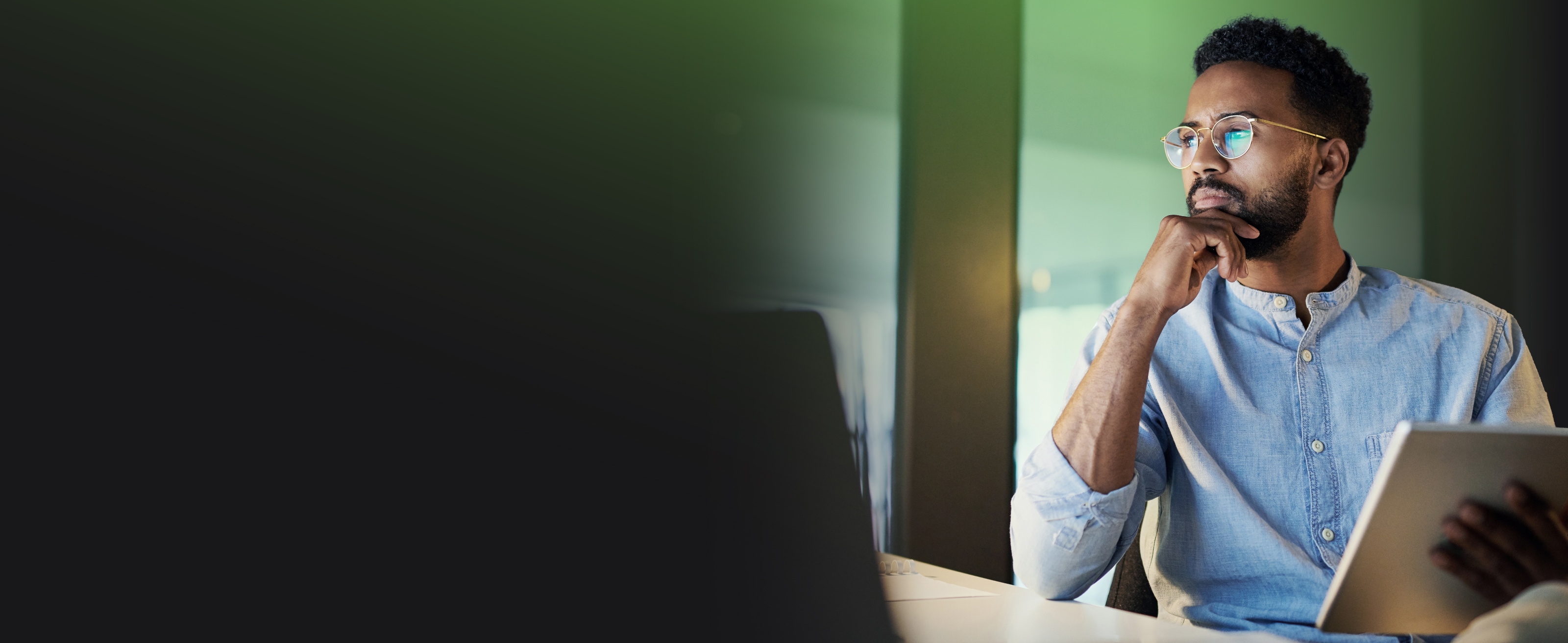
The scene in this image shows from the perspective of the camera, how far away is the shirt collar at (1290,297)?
1375mm

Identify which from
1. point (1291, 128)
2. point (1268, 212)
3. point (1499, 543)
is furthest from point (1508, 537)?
point (1291, 128)

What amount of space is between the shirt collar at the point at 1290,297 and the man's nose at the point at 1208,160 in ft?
0.56

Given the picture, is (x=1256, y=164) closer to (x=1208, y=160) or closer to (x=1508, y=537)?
(x=1208, y=160)

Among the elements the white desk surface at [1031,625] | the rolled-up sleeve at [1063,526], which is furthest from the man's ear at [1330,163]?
the white desk surface at [1031,625]

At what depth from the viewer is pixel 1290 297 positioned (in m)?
1.38

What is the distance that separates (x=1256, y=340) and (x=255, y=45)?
1.38 metres

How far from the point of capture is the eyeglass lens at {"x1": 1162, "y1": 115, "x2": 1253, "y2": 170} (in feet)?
4.69

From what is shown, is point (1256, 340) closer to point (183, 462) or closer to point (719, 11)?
point (719, 11)

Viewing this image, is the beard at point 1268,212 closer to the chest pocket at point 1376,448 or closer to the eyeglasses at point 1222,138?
the eyeglasses at point 1222,138

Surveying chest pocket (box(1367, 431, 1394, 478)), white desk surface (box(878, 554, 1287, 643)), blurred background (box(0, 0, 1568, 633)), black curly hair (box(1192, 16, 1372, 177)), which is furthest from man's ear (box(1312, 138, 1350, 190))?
blurred background (box(0, 0, 1568, 633))

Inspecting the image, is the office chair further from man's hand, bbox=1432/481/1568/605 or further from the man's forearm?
man's hand, bbox=1432/481/1568/605

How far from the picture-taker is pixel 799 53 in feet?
1.11

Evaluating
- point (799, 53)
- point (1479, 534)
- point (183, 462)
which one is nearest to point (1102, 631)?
point (1479, 534)

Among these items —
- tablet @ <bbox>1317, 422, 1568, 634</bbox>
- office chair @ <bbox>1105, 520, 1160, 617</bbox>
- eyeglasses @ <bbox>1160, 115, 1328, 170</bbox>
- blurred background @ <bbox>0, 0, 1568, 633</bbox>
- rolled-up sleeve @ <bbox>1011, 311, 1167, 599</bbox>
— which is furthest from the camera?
eyeglasses @ <bbox>1160, 115, 1328, 170</bbox>
